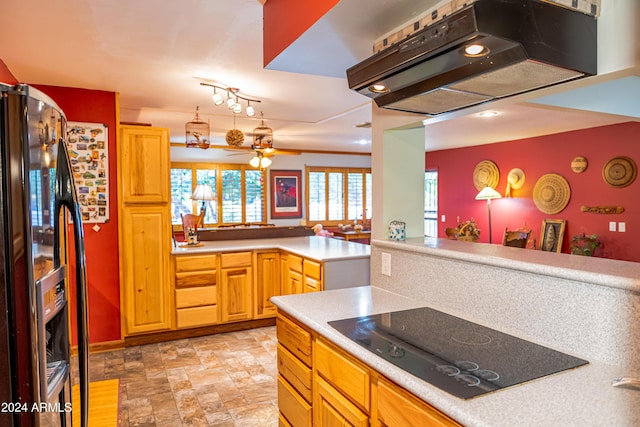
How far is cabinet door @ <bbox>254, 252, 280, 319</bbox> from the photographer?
176 inches

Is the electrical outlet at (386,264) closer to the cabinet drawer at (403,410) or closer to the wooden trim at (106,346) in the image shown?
the cabinet drawer at (403,410)

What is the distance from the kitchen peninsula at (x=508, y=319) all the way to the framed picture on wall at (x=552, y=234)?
4.66 metres

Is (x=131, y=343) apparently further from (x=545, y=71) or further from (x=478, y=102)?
(x=545, y=71)

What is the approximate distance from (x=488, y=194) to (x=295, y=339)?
19.1ft

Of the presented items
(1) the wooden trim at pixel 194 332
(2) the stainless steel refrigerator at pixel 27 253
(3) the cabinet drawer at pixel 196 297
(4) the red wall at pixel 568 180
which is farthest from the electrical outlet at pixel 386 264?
(4) the red wall at pixel 568 180

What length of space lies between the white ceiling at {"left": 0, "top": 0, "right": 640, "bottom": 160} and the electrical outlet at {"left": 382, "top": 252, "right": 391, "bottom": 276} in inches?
29.1

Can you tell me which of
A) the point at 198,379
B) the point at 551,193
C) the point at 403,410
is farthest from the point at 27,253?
the point at 551,193

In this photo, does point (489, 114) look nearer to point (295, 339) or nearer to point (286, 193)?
point (295, 339)

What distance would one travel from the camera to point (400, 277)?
2.16 meters

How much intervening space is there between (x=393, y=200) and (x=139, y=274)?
2.80 meters

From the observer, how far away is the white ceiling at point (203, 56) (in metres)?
1.70

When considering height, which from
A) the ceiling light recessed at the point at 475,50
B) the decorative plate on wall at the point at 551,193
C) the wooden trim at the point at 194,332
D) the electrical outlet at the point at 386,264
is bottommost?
the wooden trim at the point at 194,332

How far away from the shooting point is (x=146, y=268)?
13.1 feet

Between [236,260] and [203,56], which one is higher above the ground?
[203,56]
